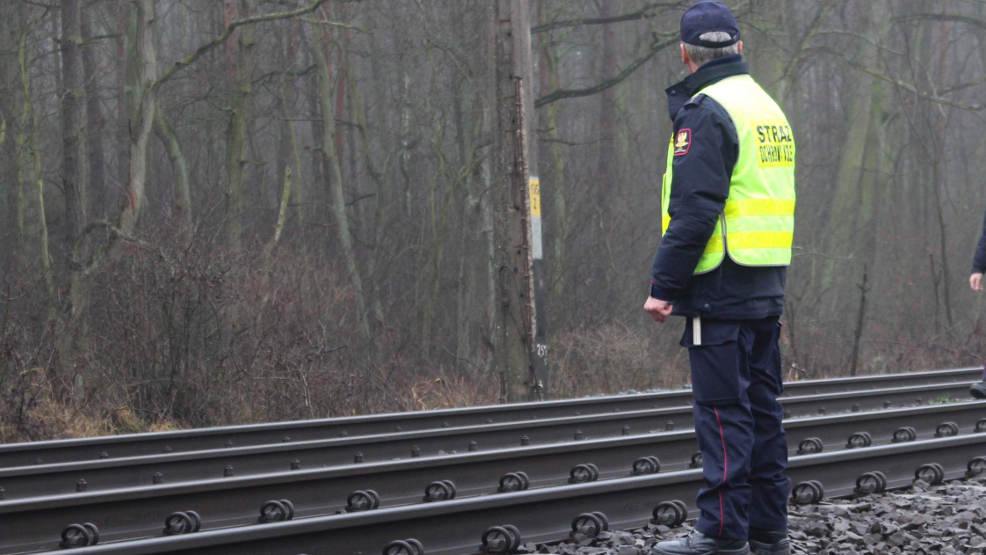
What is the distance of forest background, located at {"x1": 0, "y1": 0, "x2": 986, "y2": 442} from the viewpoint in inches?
519

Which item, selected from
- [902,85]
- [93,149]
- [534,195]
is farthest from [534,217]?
[902,85]

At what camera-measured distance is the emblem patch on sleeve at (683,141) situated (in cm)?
459

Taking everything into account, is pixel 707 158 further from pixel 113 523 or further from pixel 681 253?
pixel 113 523

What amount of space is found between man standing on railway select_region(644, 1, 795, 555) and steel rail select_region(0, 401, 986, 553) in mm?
2080

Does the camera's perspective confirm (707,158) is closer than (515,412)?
Yes

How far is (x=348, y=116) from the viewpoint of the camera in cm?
2895

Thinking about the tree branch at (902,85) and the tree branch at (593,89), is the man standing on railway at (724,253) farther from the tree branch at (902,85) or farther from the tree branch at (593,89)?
the tree branch at (902,85)

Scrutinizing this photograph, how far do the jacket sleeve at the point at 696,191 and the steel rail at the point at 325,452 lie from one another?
362 centimetres

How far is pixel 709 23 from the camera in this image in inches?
187

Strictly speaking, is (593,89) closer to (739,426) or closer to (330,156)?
(330,156)

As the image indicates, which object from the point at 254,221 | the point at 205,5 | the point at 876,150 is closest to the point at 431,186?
the point at 254,221

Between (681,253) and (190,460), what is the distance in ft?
12.9

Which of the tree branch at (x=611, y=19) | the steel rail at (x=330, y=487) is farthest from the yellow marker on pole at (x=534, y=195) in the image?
the tree branch at (x=611, y=19)

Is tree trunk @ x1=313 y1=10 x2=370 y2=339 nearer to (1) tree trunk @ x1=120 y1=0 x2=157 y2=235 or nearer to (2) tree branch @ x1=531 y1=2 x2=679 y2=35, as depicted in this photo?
(2) tree branch @ x1=531 y1=2 x2=679 y2=35
